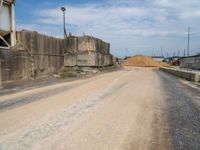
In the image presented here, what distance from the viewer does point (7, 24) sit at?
898 inches

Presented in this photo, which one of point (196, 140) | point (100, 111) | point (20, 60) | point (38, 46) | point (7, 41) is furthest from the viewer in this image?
point (38, 46)

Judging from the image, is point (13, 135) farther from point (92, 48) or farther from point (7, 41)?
point (92, 48)

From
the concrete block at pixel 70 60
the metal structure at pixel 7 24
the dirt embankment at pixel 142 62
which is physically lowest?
the dirt embankment at pixel 142 62

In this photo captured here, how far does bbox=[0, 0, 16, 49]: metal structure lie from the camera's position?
22.2 meters

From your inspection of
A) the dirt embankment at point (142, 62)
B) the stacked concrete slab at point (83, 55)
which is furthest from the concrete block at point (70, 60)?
the dirt embankment at point (142, 62)

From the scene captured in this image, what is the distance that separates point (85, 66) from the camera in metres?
34.8

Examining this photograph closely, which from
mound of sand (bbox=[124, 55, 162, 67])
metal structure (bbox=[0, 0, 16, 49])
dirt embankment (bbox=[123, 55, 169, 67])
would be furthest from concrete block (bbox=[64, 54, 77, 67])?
mound of sand (bbox=[124, 55, 162, 67])

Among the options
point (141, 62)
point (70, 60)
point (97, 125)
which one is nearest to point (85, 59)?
point (70, 60)

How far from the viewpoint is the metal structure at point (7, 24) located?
872 inches

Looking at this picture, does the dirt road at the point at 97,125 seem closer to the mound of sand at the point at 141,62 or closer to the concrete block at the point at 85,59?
the concrete block at the point at 85,59

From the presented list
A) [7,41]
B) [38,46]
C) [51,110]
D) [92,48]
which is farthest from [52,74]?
[51,110]

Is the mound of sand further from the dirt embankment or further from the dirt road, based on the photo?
the dirt road

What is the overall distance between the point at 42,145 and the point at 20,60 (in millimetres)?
16625

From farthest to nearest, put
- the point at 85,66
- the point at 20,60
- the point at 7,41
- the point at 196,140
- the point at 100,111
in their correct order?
the point at 85,66 < the point at 7,41 < the point at 20,60 < the point at 100,111 < the point at 196,140
